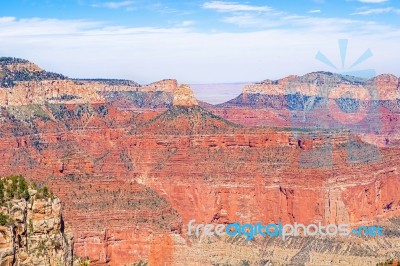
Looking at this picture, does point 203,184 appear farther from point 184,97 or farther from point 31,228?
point 31,228

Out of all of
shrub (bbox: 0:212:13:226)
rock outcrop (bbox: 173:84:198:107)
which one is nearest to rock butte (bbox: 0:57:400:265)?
rock outcrop (bbox: 173:84:198:107)

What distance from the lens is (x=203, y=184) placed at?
9269cm

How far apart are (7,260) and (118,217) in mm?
50425

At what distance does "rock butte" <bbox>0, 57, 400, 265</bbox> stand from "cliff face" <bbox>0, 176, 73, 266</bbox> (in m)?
43.1

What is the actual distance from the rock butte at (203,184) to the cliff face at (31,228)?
43.1m

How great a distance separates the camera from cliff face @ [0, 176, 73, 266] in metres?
20.2

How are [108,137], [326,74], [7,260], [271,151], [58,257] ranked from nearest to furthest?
[7,260]
[58,257]
[271,151]
[108,137]
[326,74]

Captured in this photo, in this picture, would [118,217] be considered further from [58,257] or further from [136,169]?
[58,257]

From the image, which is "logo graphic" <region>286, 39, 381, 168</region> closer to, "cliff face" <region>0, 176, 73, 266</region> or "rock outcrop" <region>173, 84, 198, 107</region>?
"rock outcrop" <region>173, 84, 198, 107</region>

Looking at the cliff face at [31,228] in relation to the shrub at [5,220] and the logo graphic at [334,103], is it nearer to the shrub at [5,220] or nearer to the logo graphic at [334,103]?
the shrub at [5,220]

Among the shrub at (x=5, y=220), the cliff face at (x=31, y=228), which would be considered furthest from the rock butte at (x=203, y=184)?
the shrub at (x=5, y=220)

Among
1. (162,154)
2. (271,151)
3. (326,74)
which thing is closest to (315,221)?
(271,151)

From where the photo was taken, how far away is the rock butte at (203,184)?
69.6 metres

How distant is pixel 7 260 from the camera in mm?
19672
